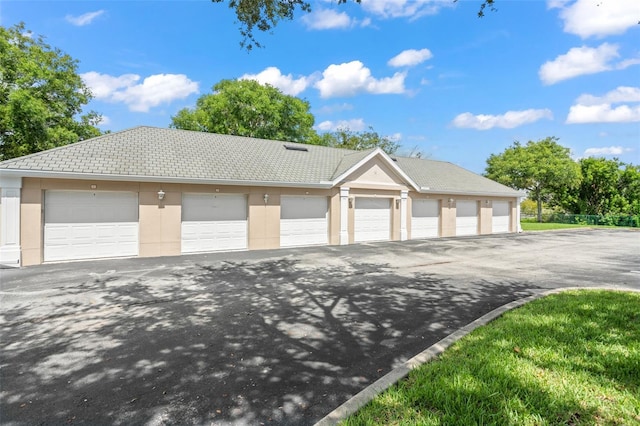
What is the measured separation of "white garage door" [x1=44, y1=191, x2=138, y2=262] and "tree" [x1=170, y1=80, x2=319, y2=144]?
61.5 feet

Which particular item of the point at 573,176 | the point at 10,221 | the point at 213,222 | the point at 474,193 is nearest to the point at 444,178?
the point at 474,193

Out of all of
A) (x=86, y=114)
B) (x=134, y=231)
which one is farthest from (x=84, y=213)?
(x=86, y=114)

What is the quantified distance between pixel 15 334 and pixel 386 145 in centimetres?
4290

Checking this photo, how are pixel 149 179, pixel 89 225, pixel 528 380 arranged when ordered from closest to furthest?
1. pixel 528 380
2. pixel 89 225
3. pixel 149 179

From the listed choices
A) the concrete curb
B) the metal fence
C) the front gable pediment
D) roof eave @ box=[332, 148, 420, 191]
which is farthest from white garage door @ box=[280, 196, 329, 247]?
the metal fence

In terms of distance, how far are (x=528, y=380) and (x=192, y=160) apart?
1319cm

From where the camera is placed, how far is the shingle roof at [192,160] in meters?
10.8

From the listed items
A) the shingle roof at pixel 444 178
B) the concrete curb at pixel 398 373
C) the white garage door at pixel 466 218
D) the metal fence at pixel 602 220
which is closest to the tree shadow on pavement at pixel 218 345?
the concrete curb at pixel 398 373

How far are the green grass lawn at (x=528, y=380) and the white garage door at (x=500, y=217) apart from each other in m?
18.7

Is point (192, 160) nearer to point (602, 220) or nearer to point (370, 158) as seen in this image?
point (370, 158)

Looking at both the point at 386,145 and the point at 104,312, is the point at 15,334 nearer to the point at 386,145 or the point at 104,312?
the point at 104,312

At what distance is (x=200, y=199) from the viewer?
12.6 m

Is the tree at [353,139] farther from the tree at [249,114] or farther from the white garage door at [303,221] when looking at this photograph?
the white garage door at [303,221]

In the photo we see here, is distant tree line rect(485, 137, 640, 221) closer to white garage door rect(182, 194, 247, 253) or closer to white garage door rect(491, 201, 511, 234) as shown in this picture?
white garage door rect(491, 201, 511, 234)
